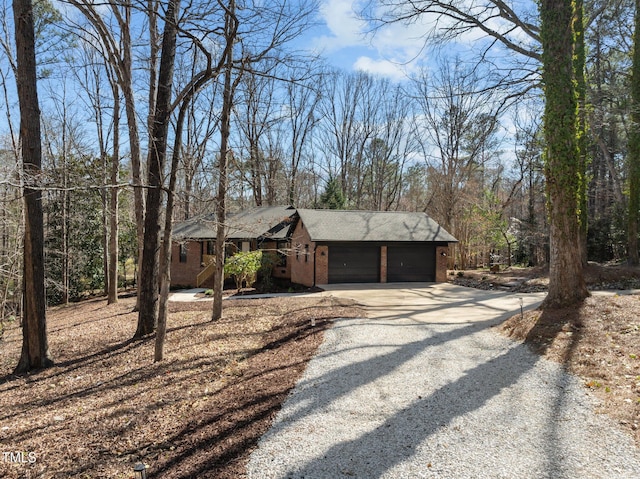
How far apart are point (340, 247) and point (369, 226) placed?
231cm

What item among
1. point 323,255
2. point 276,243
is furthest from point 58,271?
point 323,255

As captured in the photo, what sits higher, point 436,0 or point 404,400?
point 436,0

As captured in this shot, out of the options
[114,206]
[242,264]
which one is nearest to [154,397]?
[114,206]

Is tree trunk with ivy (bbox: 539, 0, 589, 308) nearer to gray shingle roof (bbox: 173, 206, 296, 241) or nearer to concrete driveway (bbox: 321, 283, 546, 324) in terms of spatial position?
concrete driveway (bbox: 321, 283, 546, 324)

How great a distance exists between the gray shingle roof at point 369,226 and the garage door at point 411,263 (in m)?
0.66

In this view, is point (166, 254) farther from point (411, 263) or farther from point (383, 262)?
point (411, 263)

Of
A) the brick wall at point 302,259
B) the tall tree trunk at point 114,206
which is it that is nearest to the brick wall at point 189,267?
the brick wall at point 302,259

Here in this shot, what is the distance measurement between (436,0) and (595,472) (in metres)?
12.7

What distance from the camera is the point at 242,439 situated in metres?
4.04

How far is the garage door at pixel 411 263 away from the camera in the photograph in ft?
63.0

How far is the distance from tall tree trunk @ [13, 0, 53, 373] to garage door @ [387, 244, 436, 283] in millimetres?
14838

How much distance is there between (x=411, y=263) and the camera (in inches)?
767

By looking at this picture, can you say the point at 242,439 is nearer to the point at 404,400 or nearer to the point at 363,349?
the point at 404,400

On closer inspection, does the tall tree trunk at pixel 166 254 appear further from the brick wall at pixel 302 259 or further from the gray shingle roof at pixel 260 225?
the gray shingle roof at pixel 260 225
